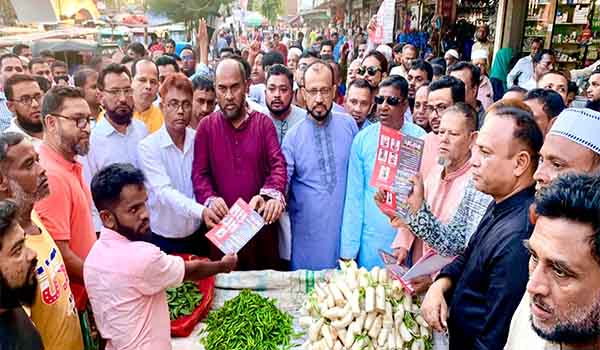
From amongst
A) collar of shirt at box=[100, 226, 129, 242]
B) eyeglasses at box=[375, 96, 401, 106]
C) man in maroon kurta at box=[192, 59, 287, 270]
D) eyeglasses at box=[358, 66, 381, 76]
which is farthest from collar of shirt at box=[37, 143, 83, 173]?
eyeglasses at box=[358, 66, 381, 76]

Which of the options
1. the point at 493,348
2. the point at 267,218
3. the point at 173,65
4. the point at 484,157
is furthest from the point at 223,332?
the point at 173,65

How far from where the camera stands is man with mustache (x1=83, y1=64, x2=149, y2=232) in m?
3.29

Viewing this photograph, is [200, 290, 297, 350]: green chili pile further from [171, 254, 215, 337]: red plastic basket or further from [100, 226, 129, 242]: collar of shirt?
[100, 226, 129, 242]: collar of shirt

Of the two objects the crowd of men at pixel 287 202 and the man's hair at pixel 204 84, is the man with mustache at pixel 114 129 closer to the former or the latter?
the crowd of men at pixel 287 202

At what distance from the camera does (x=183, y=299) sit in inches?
103

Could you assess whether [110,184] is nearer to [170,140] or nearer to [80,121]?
[80,121]

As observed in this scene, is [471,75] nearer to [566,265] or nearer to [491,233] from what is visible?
[491,233]

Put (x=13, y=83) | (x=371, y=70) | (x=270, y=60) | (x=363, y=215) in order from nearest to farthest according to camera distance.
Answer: (x=363, y=215), (x=13, y=83), (x=371, y=70), (x=270, y=60)

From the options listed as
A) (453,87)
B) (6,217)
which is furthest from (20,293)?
(453,87)

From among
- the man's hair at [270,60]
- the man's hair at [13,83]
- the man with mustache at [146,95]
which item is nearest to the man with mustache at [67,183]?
the man's hair at [13,83]

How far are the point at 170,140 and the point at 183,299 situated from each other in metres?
1.10

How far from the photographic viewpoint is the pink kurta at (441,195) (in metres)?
2.39

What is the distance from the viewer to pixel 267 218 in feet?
9.19

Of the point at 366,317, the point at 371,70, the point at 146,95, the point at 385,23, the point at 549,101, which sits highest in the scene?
the point at 385,23
